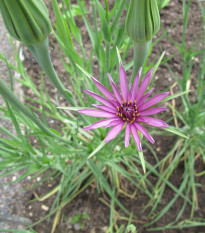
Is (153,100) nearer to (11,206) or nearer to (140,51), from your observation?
(140,51)

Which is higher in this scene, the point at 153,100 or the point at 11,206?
the point at 153,100

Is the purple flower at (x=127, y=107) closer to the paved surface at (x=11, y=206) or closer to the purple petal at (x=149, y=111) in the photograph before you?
the purple petal at (x=149, y=111)

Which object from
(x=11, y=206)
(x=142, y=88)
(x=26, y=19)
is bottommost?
(x=11, y=206)

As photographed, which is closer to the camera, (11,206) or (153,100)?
(153,100)

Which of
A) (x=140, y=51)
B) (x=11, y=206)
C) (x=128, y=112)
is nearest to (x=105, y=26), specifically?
(x=140, y=51)

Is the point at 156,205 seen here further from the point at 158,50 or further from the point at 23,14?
the point at 23,14

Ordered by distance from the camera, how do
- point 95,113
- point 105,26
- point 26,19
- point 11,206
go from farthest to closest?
1. point 11,206
2. point 105,26
3. point 95,113
4. point 26,19

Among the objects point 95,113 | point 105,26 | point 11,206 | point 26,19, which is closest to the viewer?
point 26,19

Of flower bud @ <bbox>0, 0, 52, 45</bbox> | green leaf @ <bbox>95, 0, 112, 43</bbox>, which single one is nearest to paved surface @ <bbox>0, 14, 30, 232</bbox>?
green leaf @ <bbox>95, 0, 112, 43</bbox>
